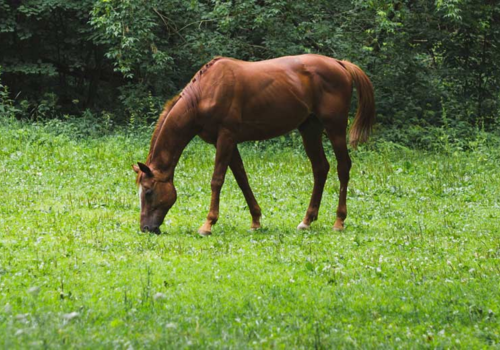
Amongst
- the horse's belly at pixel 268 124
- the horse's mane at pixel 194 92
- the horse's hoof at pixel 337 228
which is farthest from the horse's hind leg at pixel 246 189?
the horse's hoof at pixel 337 228

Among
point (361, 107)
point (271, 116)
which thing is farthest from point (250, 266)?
point (361, 107)

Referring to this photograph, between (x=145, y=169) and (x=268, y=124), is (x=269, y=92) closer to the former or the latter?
(x=268, y=124)

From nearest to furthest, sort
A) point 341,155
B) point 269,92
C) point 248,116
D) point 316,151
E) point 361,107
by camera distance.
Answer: point 248,116, point 269,92, point 341,155, point 316,151, point 361,107

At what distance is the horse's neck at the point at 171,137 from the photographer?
33.2 ft

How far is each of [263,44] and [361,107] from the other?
1095cm

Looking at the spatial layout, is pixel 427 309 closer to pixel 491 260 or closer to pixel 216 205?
pixel 491 260

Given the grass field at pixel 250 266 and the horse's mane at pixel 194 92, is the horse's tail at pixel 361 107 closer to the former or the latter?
the grass field at pixel 250 266

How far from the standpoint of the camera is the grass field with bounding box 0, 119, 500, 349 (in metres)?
5.59

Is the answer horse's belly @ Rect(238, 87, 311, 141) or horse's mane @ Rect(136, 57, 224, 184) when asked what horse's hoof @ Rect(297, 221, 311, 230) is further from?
horse's mane @ Rect(136, 57, 224, 184)

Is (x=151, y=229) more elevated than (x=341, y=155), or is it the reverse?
(x=341, y=155)

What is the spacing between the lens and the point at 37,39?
23.5 metres

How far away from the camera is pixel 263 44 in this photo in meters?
21.7

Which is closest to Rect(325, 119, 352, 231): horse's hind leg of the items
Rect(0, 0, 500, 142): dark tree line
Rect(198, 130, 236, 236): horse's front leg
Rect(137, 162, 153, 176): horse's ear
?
Rect(198, 130, 236, 236): horse's front leg

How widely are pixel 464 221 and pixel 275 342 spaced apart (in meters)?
6.51
